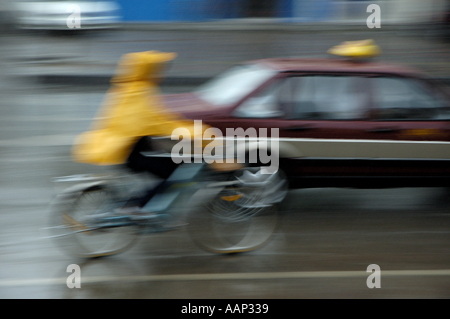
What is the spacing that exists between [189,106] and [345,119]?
153 cm

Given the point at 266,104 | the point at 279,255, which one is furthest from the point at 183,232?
the point at 266,104

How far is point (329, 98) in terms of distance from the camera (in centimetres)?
560

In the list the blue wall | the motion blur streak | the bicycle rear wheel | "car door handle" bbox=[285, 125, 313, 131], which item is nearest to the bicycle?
the bicycle rear wheel

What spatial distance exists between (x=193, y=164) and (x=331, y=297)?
154 centimetres

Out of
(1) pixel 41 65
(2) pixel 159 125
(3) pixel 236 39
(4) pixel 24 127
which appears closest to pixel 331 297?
(2) pixel 159 125

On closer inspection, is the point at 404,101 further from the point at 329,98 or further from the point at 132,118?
the point at 132,118

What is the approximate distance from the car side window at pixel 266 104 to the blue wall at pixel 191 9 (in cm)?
1316

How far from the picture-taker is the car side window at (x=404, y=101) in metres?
5.64

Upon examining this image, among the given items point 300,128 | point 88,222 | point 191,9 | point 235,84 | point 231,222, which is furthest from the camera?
point 191,9

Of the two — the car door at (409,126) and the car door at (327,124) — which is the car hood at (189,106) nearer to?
the car door at (327,124)

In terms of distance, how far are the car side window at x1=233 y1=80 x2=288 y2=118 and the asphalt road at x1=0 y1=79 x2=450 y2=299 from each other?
1103mm

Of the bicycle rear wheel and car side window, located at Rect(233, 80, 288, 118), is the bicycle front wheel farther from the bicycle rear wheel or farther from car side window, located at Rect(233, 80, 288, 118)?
car side window, located at Rect(233, 80, 288, 118)

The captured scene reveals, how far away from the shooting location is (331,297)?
4410mm
